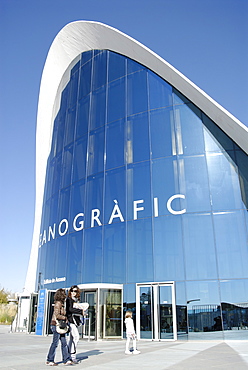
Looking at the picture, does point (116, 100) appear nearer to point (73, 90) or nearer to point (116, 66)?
point (116, 66)

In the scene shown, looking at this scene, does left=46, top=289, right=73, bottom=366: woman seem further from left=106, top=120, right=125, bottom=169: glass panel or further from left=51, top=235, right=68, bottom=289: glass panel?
left=51, top=235, right=68, bottom=289: glass panel

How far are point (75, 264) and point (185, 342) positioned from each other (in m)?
8.17

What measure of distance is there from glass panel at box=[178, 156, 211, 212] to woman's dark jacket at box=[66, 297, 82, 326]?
9226 mm

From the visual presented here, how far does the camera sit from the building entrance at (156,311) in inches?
588

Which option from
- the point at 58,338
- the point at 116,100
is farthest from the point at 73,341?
the point at 116,100

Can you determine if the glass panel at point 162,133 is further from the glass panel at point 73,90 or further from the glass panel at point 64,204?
the glass panel at point 73,90

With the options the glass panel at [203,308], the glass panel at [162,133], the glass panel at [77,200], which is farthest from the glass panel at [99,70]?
the glass panel at [203,308]

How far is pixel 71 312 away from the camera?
8391 millimetres

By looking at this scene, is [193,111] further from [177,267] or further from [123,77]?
[177,267]

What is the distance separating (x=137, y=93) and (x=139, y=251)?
9413 millimetres

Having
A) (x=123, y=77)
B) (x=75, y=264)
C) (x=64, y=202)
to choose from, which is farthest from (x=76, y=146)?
(x=75, y=264)

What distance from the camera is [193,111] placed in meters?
18.3

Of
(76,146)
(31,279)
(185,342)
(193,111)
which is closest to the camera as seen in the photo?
(185,342)

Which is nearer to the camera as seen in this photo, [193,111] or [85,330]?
[85,330]
